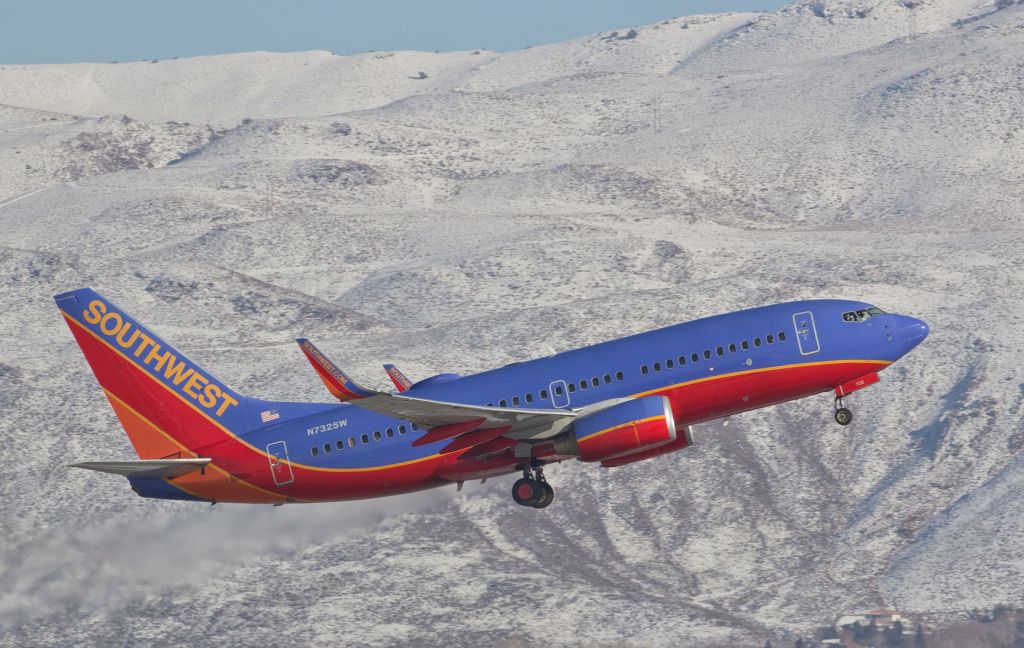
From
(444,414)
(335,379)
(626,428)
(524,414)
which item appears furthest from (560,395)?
(335,379)

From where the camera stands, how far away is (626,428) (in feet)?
202

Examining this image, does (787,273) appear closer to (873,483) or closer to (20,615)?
(873,483)

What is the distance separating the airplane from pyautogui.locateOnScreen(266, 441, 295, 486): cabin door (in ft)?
0.19

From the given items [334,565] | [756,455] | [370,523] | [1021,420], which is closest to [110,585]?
[370,523]

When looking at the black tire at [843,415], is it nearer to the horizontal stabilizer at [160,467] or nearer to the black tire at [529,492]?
the black tire at [529,492]

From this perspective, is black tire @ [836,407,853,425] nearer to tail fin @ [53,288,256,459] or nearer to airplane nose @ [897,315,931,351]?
airplane nose @ [897,315,931,351]

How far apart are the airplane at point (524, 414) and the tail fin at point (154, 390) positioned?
0.08 metres

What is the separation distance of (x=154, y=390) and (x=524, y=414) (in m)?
17.5

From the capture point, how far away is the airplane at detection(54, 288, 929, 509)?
206ft

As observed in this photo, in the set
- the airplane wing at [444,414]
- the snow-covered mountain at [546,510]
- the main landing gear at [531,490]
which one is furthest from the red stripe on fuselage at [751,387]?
the snow-covered mountain at [546,510]

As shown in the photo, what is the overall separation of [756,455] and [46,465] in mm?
64662

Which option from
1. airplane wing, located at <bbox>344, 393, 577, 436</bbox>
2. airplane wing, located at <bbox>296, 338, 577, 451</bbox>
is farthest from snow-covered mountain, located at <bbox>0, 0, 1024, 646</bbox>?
airplane wing, located at <bbox>344, 393, 577, 436</bbox>

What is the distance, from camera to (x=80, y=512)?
13862 cm

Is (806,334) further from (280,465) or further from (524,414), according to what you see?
(280,465)
